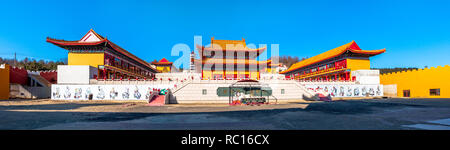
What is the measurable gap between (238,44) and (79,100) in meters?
26.3

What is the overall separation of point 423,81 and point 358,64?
28.5 feet

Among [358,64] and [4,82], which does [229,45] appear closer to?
[358,64]

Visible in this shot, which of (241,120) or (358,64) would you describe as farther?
(358,64)

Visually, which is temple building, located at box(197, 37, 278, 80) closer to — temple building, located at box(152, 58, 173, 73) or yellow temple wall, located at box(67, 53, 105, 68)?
yellow temple wall, located at box(67, 53, 105, 68)

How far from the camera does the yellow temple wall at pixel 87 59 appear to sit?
104ft

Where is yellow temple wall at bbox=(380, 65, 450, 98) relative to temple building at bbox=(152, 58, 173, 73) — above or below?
below

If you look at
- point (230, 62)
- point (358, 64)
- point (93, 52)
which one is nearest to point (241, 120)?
point (230, 62)

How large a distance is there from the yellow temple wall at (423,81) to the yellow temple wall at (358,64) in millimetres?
4739

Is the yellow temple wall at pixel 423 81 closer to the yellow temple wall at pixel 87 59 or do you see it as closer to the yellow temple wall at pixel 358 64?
the yellow temple wall at pixel 358 64

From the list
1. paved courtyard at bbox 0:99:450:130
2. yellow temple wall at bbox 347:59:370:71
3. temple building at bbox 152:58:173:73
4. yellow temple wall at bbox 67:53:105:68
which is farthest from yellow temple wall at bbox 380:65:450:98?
temple building at bbox 152:58:173:73

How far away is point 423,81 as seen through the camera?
3053 centimetres

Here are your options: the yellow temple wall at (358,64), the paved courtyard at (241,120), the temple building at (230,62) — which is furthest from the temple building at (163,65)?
the paved courtyard at (241,120)

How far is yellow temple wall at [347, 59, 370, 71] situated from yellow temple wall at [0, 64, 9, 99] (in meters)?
52.7

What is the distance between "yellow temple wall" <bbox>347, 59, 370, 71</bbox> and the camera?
35594 millimetres
